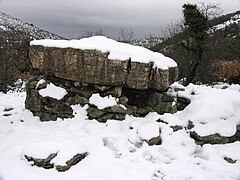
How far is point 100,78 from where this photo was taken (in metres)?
7.68

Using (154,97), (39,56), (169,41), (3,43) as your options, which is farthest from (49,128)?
(169,41)

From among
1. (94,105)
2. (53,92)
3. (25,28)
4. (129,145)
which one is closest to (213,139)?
(129,145)

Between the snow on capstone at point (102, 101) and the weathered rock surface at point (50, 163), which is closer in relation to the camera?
the weathered rock surface at point (50, 163)

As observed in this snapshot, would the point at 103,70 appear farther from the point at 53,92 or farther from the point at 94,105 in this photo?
the point at 53,92

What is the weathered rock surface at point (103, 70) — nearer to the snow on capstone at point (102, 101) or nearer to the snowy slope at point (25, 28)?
the snow on capstone at point (102, 101)

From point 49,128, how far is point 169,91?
306 centimetres

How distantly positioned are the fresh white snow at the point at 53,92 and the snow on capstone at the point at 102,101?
0.77m

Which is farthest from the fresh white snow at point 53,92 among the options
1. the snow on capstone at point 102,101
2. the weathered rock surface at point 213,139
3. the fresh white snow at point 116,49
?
the weathered rock surface at point 213,139

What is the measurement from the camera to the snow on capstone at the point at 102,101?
7.61 meters

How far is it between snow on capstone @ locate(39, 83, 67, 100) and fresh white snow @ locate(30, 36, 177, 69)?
1037 mm

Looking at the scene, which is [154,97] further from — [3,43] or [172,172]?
[3,43]

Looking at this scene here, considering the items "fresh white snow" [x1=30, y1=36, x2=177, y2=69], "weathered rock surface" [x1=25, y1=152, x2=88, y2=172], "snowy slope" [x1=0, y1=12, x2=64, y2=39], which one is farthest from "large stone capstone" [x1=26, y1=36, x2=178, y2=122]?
"snowy slope" [x1=0, y1=12, x2=64, y2=39]

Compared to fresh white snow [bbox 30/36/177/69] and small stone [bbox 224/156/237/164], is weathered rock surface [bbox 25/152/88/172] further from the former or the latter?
small stone [bbox 224/156/237/164]

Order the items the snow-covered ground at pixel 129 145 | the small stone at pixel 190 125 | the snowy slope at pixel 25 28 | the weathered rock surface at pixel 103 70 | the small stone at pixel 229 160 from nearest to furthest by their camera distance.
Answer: the snow-covered ground at pixel 129 145, the small stone at pixel 229 160, the small stone at pixel 190 125, the weathered rock surface at pixel 103 70, the snowy slope at pixel 25 28
